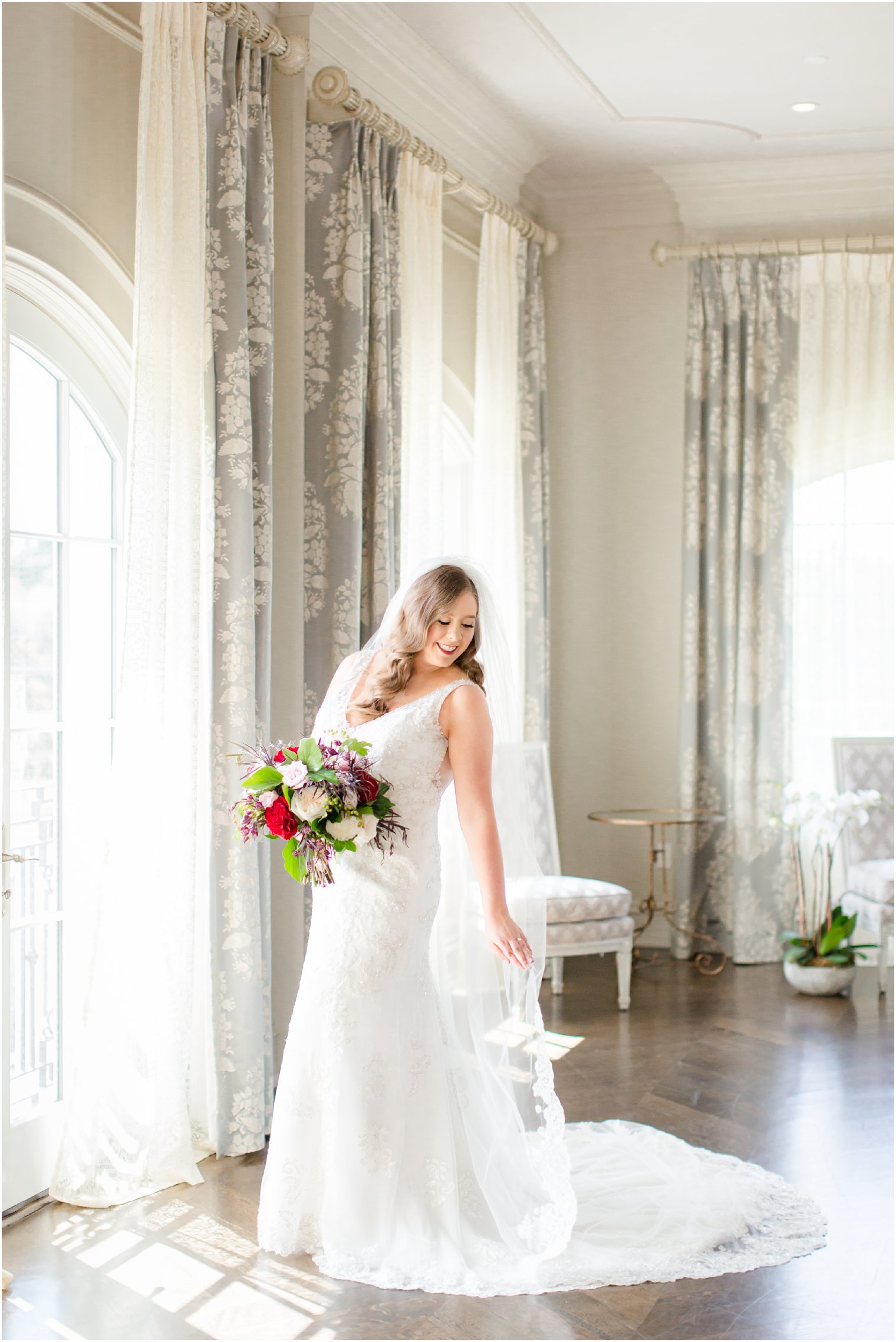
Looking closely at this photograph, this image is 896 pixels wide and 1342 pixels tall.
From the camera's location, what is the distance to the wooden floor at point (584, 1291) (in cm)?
273

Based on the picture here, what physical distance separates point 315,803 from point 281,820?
0.31ft

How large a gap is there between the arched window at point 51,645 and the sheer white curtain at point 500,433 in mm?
2355

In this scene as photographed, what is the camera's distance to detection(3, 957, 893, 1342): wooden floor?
8.97 feet

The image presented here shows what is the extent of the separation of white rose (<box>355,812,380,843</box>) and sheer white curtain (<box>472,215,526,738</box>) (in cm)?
271

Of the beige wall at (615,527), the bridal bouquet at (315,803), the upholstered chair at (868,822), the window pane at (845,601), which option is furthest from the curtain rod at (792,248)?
the bridal bouquet at (315,803)

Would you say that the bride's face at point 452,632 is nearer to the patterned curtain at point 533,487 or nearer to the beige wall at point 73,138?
the beige wall at point 73,138

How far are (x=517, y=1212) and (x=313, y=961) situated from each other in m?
0.83

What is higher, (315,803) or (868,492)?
(868,492)

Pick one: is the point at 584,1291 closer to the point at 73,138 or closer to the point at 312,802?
the point at 312,802

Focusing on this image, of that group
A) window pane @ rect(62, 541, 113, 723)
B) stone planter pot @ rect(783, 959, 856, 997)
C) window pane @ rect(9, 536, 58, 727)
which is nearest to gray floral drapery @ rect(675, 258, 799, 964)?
stone planter pot @ rect(783, 959, 856, 997)

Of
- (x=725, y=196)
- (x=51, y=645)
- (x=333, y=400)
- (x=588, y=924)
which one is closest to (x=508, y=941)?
(x=51, y=645)

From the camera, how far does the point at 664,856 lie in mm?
6301

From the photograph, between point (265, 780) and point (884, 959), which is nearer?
point (265, 780)

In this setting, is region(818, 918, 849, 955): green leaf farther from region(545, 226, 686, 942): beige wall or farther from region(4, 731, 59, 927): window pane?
region(4, 731, 59, 927): window pane
